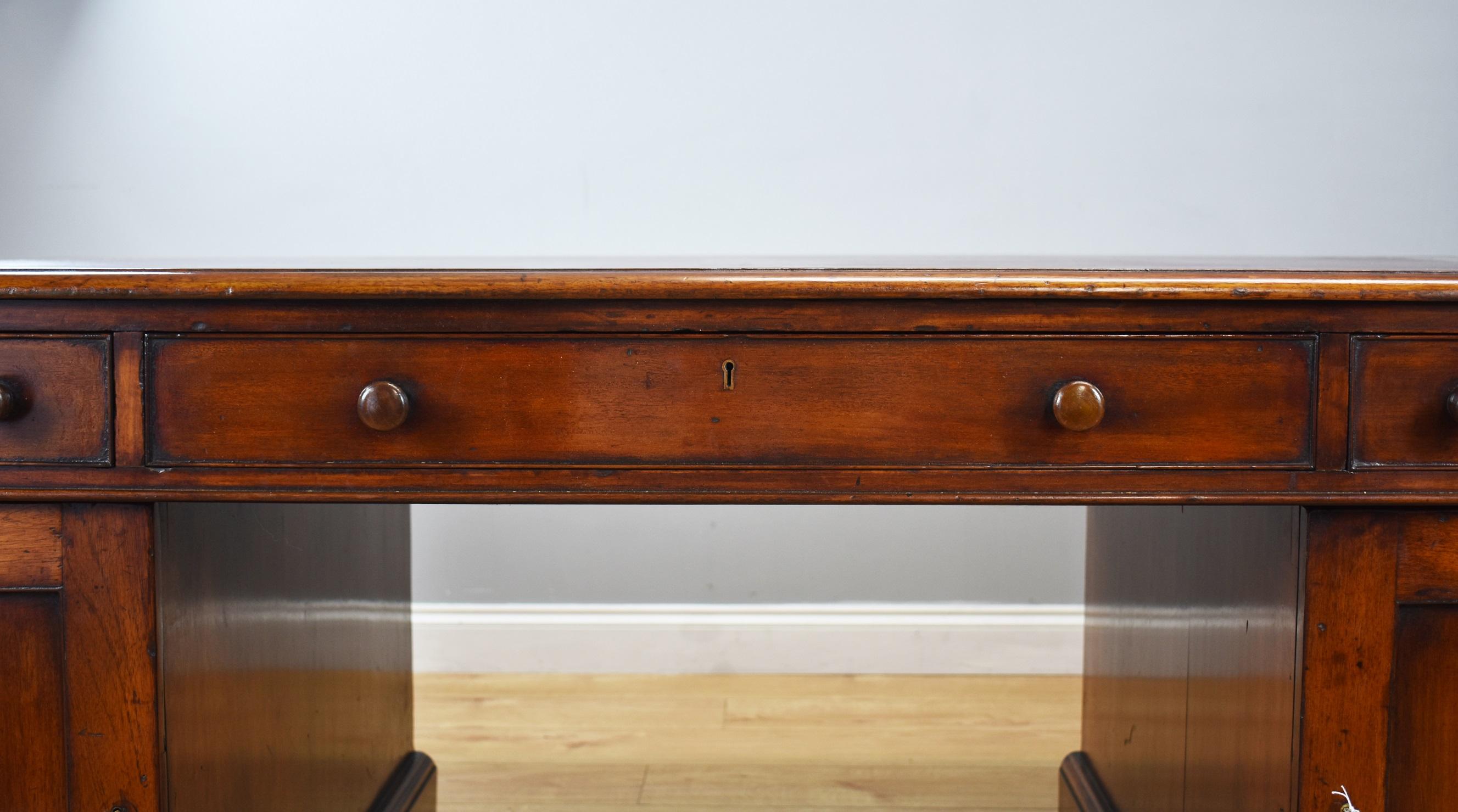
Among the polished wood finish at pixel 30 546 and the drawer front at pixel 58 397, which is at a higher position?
the drawer front at pixel 58 397

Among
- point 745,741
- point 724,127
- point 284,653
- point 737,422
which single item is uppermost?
point 724,127

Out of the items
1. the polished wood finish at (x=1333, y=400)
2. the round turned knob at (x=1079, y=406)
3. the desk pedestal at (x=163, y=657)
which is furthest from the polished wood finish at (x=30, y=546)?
the polished wood finish at (x=1333, y=400)

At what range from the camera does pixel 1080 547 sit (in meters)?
2.09

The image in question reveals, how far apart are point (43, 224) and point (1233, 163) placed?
2207 mm

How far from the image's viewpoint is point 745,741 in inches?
70.1

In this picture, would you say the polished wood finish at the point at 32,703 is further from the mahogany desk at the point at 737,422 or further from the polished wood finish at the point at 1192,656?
the polished wood finish at the point at 1192,656

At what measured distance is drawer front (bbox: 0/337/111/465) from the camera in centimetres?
86

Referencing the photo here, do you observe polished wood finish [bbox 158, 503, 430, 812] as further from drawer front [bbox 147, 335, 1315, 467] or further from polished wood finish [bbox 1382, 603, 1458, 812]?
polished wood finish [bbox 1382, 603, 1458, 812]

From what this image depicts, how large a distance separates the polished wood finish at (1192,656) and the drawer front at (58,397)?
955 millimetres

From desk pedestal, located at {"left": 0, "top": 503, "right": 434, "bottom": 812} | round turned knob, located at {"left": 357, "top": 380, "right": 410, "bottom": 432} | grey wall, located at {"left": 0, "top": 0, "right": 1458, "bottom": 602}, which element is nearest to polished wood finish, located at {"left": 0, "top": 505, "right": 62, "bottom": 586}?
desk pedestal, located at {"left": 0, "top": 503, "right": 434, "bottom": 812}

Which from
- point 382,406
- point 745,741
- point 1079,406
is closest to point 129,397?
point 382,406

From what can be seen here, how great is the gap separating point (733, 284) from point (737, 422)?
0.11m

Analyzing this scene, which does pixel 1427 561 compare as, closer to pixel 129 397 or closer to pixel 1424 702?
pixel 1424 702

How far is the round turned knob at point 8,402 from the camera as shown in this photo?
84 cm
